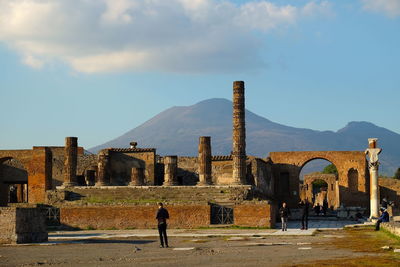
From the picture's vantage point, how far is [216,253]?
18.4m

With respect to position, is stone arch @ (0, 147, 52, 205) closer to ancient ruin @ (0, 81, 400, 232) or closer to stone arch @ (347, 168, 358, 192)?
ancient ruin @ (0, 81, 400, 232)

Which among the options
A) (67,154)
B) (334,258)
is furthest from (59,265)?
(67,154)

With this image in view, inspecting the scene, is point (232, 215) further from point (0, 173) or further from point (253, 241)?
point (0, 173)

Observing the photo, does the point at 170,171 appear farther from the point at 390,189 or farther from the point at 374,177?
the point at 390,189

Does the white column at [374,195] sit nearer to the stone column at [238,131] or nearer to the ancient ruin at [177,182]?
the ancient ruin at [177,182]

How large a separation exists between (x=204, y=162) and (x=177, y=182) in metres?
2.06

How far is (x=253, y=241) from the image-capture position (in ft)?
75.2

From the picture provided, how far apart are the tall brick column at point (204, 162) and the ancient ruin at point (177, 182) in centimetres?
6

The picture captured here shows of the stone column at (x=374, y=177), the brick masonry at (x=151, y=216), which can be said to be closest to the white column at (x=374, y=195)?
the stone column at (x=374, y=177)

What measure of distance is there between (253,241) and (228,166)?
25545mm

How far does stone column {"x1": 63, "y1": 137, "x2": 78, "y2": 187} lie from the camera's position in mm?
42062

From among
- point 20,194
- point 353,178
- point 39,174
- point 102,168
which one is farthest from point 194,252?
point 20,194

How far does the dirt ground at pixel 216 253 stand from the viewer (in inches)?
627

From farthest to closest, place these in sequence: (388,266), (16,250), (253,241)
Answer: (253,241) → (16,250) → (388,266)
